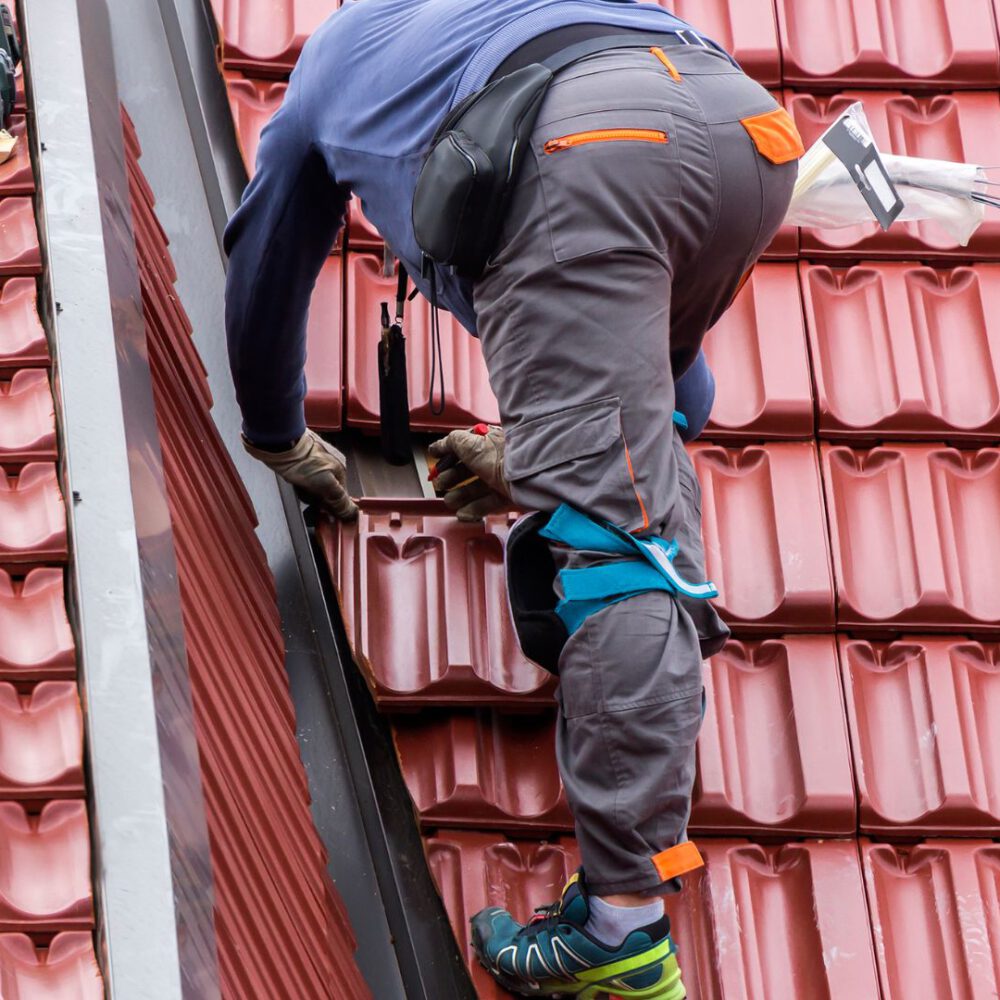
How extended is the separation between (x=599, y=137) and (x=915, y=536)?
4.07 feet

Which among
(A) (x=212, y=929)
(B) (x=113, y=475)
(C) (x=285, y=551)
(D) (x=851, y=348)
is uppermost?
(D) (x=851, y=348)

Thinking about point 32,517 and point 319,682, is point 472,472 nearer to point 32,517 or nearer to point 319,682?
point 319,682

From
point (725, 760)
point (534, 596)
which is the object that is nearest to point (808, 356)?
point (725, 760)

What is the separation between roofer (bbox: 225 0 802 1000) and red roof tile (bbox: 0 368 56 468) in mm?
618

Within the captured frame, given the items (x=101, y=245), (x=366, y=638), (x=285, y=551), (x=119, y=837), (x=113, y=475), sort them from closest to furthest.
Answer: (x=119, y=837)
(x=113, y=475)
(x=101, y=245)
(x=366, y=638)
(x=285, y=551)

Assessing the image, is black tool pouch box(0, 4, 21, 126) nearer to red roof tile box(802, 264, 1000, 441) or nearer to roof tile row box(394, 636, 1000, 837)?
roof tile row box(394, 636, 1000, 837)

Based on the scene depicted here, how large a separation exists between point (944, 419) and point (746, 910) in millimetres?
1123

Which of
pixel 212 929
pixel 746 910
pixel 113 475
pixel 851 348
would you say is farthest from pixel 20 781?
pixel 851 348

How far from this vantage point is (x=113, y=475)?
2264 mm

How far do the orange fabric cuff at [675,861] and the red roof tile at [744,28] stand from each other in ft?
6.31

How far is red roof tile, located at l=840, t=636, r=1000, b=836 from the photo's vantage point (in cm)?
309

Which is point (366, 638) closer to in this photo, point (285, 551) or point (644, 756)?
point (285, 551)

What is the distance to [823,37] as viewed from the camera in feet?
12.8

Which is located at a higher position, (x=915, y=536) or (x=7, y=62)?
(x=7, y=62)
